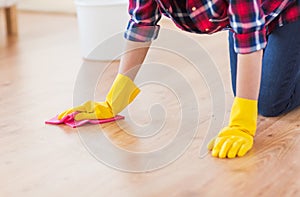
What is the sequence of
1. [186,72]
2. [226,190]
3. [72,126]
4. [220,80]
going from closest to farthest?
[226,190] → [72,126] → [220,80] → [186,72]

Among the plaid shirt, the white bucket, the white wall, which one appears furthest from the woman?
the white wall

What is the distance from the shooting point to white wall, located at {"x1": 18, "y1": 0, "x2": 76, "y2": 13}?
2984 millimetres

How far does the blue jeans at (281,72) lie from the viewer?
1400 mm

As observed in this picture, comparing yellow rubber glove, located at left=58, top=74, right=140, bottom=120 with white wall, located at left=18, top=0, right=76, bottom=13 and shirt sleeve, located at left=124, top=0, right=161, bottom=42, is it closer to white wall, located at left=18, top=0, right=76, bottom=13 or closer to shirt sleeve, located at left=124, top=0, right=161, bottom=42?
shirt sleeve, located at left=124, top=0, right=161, bottom=42

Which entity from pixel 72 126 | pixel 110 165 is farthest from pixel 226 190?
pixel 72 126

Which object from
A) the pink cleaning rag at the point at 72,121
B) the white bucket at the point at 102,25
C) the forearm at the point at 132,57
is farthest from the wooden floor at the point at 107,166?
the white bucket at the point at 102,25

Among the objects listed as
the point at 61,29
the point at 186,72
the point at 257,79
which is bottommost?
the point at 61,29

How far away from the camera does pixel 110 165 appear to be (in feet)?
3.81

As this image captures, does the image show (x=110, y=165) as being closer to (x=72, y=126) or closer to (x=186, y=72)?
(x=72, y=126)

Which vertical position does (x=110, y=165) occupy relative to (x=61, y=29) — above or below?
above

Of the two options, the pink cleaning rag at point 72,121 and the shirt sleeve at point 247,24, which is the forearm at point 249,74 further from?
the pink cleaning rag at point 72,121

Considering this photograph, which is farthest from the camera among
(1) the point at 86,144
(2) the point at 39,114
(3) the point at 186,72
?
(3) the point at 186,72

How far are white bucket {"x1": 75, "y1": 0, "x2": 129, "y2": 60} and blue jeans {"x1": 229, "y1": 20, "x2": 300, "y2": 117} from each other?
69 centimetres

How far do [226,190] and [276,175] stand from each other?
0.12m
